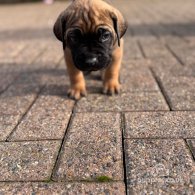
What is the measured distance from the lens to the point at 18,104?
132 inches

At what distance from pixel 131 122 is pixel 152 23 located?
5445 millimetres

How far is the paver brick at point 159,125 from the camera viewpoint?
2598mm

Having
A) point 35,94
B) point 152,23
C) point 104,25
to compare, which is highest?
point 104,25

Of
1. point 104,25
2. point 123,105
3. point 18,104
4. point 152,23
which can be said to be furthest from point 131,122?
point 152,23

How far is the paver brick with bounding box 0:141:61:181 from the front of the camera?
7.10 feet

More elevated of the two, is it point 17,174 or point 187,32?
point 17,174

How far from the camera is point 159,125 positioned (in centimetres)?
275

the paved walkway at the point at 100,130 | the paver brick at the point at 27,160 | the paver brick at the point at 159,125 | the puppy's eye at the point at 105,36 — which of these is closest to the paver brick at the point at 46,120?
the paved walkway at the point at 100,130

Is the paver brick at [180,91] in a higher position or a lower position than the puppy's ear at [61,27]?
lower

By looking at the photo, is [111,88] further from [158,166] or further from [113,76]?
[158,166]

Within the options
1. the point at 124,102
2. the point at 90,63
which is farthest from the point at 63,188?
the point at 124,102

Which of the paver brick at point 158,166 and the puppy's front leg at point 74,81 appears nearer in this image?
the paver brick at point 158,166

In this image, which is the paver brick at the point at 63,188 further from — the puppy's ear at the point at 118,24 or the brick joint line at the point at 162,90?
the puppy's ear at the point at 118,24

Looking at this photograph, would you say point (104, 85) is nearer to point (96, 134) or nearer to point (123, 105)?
point (123, 105)
